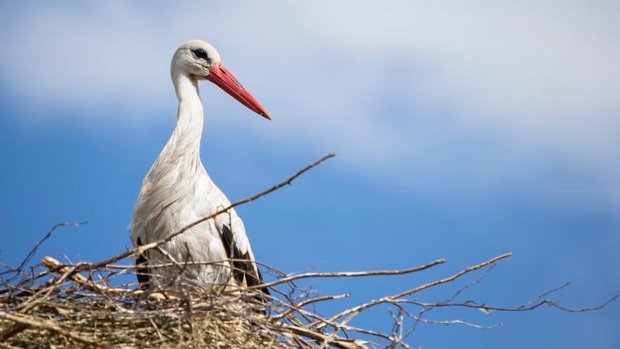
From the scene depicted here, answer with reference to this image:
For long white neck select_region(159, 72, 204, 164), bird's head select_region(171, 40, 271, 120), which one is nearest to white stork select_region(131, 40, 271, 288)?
long white neck select_region(159, 72, 204, 164)

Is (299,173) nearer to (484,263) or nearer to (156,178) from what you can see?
(484,263)

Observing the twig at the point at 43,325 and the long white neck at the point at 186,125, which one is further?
the long white neck at the point at 186,125

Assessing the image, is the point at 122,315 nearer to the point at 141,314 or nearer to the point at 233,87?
the point at 141,314

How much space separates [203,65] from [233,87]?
0.74 feet

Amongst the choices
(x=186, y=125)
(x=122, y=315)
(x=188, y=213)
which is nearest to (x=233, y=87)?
(x=186, y=125)

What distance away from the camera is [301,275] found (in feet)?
10.5

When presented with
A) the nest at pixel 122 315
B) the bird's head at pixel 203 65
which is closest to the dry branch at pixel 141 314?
the nest at pixel 122 315

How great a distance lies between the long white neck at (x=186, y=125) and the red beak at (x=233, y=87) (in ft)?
0.41

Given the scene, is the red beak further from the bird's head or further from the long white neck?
the long white neck

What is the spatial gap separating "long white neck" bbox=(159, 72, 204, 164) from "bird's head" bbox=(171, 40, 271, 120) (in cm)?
5

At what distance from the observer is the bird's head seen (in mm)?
4961

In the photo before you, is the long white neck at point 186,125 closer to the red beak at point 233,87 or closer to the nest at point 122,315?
the red beak at point 233,87

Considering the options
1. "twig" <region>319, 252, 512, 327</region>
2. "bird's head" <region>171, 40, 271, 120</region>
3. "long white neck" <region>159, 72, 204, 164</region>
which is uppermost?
"bird's head" <region>171, 40, 271, 120</region>

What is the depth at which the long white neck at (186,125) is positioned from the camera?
462cm
